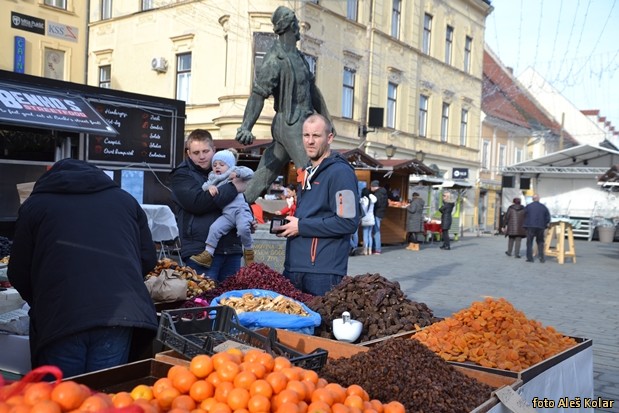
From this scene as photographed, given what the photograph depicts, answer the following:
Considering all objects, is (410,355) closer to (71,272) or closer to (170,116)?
(71,272)

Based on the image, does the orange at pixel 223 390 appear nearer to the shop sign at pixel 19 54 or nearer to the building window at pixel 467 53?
the shop sign at pixel 19 54

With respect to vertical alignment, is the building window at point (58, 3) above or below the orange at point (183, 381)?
above

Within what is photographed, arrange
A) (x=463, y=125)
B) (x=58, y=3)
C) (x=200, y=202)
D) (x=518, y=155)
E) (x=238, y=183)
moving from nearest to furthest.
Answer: (x=200, y=202)
(x=238, y=183)
(x=58, y=3)
(x=463, y=125)
(x=518, y=155)

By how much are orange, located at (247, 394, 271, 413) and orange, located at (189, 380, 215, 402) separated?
0.17 m

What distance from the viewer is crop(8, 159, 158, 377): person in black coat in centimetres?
291

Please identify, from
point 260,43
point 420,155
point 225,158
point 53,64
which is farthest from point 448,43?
point 225,158

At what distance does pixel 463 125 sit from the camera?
35.4 m

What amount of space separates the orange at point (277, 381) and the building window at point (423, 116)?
29709mm

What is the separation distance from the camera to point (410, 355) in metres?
3.11

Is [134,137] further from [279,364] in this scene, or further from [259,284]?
[279,364]

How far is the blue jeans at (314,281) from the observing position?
4449mm

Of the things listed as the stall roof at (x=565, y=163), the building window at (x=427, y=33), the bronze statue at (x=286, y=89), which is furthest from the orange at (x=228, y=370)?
the stall roof at (x=565, y=163)

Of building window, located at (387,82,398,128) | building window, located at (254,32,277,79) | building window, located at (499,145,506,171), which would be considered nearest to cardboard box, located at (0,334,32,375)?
building window, located at (254,32,277,79)

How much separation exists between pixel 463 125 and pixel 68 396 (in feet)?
116
